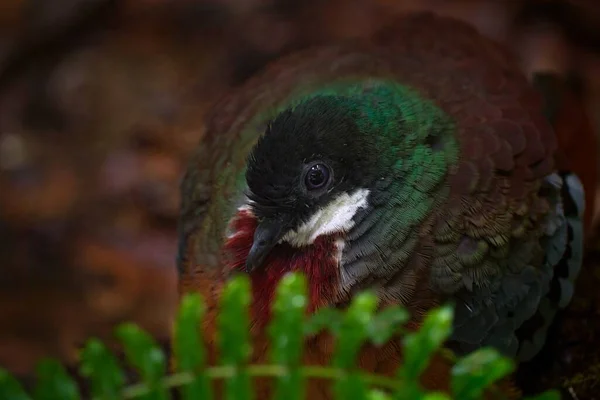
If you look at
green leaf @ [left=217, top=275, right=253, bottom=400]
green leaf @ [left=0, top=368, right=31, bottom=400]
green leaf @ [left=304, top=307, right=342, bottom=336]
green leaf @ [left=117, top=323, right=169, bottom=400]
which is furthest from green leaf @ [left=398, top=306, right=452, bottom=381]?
green leaf @ [left=0, top=368, right=31, bottom=400]

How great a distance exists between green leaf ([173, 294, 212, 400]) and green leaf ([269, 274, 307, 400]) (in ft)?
0.58

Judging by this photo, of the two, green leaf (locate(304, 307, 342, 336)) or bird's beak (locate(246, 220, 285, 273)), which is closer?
green leaf (locate(304, 307, 342, 336))

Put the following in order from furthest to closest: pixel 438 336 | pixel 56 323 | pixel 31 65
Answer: pixel 31 65
pixel 56 323
pixel 438 336

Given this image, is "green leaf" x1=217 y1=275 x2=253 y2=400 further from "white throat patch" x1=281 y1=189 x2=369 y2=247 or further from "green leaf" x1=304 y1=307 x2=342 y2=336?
"white throat patch" x1=281 y1=189 x2=369 y2=247

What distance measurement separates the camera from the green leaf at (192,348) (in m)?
1.74

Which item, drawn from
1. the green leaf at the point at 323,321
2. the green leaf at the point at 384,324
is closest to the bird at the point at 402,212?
the green leaf at the point at 323,321

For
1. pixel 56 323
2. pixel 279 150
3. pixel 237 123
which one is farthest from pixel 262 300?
pixel 56 323

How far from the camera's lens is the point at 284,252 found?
2936 millimetres

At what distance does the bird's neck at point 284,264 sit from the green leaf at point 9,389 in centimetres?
126

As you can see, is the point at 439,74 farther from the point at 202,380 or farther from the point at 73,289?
the point at 73,289

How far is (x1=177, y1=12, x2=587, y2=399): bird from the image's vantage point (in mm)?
2811

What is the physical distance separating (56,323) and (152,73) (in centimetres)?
226

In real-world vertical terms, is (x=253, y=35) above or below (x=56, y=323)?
above

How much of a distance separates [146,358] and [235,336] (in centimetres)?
21
